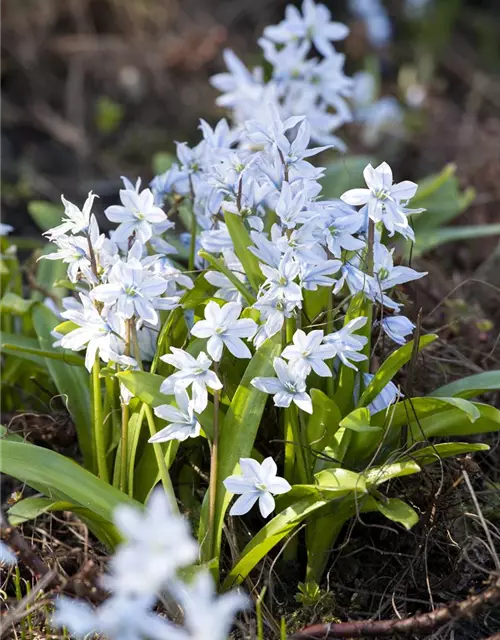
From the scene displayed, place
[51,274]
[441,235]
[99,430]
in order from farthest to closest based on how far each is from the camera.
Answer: [441,235]
[51,274]
[99,430]

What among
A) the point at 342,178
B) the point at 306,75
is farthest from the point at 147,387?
the point at 342,178

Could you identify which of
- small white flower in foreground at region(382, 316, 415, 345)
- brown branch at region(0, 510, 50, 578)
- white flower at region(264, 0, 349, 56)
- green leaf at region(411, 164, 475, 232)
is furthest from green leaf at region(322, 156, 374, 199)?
brown branch at region(0, 510, 50, 578)

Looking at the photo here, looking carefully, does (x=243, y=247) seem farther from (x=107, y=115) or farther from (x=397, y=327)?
(x=107, y=115)

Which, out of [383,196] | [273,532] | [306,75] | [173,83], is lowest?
[273,532]

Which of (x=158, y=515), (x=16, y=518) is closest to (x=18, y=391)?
(x=16, y=518)

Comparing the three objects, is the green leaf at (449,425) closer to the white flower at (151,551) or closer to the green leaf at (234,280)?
the green leaf at (234,280)

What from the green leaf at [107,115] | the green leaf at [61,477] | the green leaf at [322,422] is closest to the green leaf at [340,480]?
the green leaf at [322,422]
